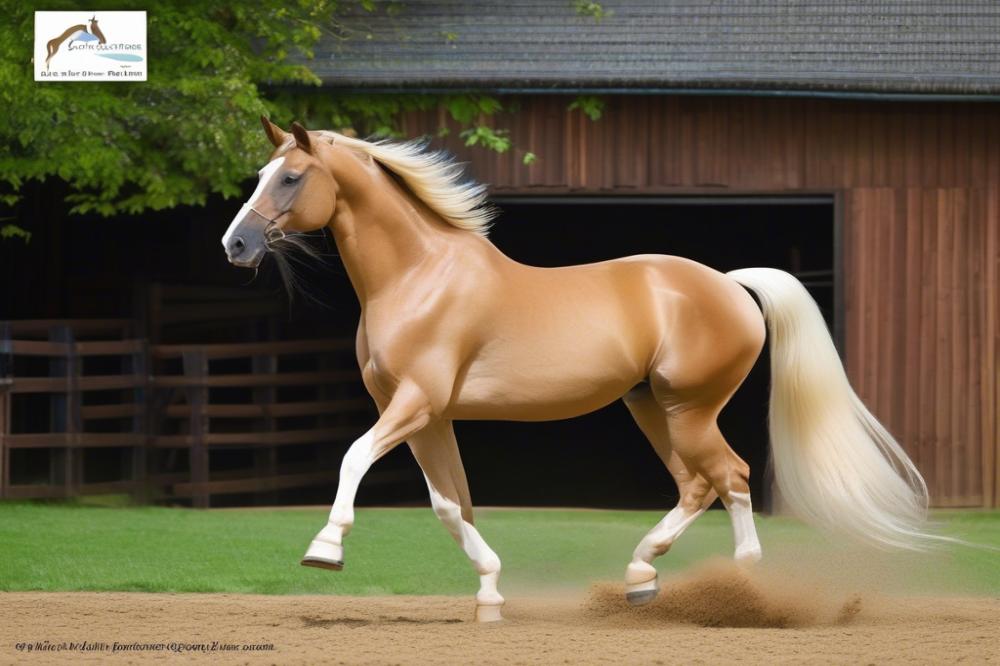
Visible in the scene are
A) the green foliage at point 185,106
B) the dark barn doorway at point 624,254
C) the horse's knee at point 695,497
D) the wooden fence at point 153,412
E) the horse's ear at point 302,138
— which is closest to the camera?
the horse's ear at point 302,138

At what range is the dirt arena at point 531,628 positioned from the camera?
5000mm

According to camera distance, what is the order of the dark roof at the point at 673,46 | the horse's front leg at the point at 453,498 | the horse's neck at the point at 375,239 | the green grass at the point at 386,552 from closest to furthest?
the horse's neck at the point at 375,239, the horse's front leg at the point at 453,498, the green grass at the point at 386,552, the dark roof at the point at 673,46

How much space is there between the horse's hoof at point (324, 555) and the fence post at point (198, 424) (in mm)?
5725

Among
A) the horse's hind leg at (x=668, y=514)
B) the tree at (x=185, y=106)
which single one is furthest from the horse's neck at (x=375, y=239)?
the tree at (x=185, y=106)

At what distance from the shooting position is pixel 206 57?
9.75 metres

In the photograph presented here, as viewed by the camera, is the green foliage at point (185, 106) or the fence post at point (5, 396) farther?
the fence post at point (5, 396)

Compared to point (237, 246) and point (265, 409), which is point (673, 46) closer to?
point (265, 409)

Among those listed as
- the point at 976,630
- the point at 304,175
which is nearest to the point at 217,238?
the point at 304,175

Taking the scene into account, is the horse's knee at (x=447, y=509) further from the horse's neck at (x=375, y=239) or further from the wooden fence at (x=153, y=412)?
the wooden fence at (x=153, y=412)

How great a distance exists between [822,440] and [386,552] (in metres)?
2.94

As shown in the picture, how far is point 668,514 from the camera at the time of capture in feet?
19.5

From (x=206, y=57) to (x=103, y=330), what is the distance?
2.97 meters

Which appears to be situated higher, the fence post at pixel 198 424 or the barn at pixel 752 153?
the barn at pixel 752 153

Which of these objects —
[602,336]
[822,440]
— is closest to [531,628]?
[602,336]
